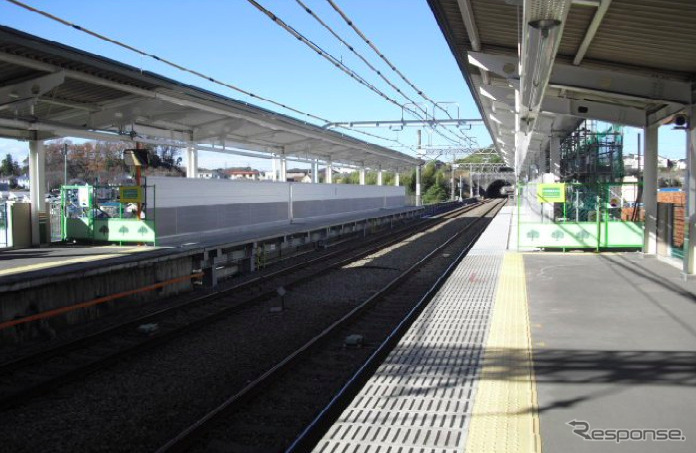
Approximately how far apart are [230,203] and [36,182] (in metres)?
5.47

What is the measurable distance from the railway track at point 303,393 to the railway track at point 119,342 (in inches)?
83.3

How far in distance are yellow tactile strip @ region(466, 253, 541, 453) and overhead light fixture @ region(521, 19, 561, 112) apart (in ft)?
11.3

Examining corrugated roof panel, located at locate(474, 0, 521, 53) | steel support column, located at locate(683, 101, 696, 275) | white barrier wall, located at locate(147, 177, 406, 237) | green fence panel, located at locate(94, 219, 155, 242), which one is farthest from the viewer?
white barrier wall, located at locate(147, 177, 406, 237)

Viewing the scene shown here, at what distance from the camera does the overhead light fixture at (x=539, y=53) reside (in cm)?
666

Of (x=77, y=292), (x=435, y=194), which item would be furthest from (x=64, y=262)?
(x=435, y=194)

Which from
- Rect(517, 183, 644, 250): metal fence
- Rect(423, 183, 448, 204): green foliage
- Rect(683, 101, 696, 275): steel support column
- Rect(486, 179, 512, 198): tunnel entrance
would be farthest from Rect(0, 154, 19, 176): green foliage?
Rect(486, 179, 512, 198): tunnel entrance

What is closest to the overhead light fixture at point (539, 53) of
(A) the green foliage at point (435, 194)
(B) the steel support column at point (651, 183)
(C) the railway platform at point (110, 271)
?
(B) the steel support column at point (651, 183)

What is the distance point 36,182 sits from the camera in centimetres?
A: 1527

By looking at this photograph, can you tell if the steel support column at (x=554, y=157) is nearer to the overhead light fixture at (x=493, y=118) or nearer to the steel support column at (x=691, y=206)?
the overhead light fixture at (x=493, y=118)

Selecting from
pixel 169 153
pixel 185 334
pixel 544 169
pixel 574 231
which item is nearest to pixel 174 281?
pixel 185 334

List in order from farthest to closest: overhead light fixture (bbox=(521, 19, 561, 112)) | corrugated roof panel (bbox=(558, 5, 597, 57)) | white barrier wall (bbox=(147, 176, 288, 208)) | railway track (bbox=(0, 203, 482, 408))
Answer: white barrier wall (bbox=(147, 176, 288, 208)) < corrugated roof panel (bbox=(558, 5, 597, 57)) < railway track (bbox=(0, 203, 482, 408)) < overhead light fixture (bbox=(521, 19, 561, 112))

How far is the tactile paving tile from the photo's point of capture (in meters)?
4.20

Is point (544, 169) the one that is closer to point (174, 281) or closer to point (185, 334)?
point (174, 281)

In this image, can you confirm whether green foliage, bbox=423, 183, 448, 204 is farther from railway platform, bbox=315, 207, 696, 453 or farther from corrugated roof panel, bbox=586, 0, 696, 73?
railway platform, bbox=315, 207, 696, 453
